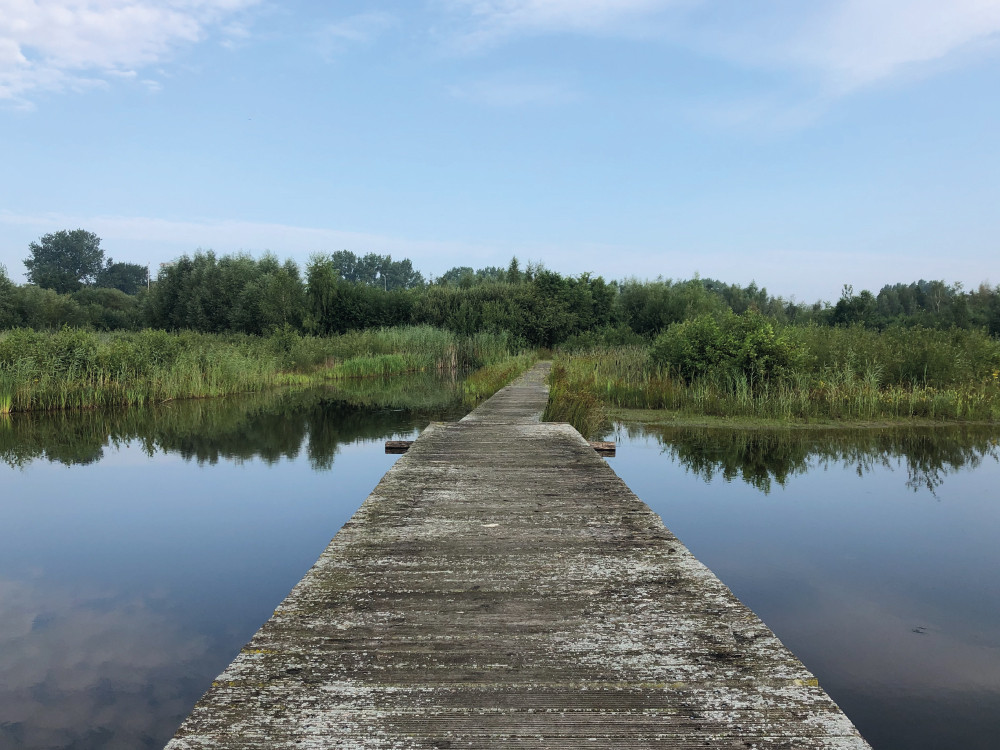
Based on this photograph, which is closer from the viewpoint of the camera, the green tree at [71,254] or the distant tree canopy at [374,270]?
the green tree at [71,254]

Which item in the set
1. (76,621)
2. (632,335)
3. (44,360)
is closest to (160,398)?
(44,360)

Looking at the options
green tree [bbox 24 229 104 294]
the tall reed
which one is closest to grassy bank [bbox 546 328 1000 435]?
the tall reed

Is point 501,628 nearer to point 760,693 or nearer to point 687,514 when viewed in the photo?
point 760,693

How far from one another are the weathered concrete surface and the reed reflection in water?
1.02 m

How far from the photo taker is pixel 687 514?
5.68m

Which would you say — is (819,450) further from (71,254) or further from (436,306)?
(71,254)

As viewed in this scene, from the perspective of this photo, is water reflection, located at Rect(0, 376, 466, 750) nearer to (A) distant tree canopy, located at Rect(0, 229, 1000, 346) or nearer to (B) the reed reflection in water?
(B) the reed reflection in water

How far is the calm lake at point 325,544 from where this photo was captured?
2.88 meters

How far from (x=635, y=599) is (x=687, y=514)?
Result: 3.35 meters

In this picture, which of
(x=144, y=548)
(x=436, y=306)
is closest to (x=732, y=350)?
(x=144, y=548)

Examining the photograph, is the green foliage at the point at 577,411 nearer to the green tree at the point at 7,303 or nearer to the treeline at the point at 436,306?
the treeline at the point at 436,306

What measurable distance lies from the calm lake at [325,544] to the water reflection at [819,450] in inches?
1.9

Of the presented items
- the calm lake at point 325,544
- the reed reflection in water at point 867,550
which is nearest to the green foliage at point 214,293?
the calm lake at point 325,544

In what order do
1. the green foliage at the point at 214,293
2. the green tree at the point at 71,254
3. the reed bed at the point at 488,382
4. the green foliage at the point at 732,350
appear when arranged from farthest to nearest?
1. the green tree at the point at 71,254
2. the green foliage at the point at 214,293
3. the reed bed at the point at 488,382
4. the green foliage at the point at 732,350
